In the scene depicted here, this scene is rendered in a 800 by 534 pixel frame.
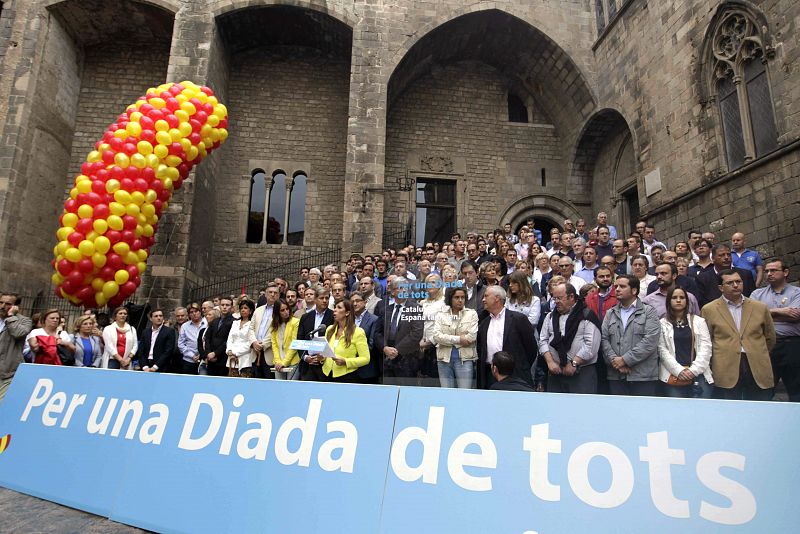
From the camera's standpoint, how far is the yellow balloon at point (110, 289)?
7591 mm

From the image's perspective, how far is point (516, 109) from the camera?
1573 centimetres

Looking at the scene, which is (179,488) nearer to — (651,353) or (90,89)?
(651,353)

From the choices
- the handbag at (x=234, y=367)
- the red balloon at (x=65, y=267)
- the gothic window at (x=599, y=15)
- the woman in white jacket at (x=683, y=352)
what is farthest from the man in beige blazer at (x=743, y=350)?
the gothic window at (x=599, y=15)

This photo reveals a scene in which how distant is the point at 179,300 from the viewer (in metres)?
10.9

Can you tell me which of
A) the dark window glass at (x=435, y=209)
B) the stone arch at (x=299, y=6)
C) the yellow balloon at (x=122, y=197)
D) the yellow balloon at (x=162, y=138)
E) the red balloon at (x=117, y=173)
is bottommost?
the yellow balloon at (x=122, y=197)

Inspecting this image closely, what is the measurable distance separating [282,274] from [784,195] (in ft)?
37.9

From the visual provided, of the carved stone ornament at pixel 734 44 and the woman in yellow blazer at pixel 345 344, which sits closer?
the woman in yellow blazer at pixel 345 344

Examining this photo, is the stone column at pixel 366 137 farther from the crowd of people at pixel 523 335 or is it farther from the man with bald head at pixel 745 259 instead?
the man with bald head at pixel 745 259

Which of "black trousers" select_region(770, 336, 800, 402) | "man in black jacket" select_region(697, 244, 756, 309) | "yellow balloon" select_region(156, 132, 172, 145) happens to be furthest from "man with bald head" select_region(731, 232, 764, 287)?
"yellow balloon" select_region(156, 132, 172, 145)

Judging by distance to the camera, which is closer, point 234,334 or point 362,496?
point 362,496

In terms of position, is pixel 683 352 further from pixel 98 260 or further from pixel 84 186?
pixel 84 186

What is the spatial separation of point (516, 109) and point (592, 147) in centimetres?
295

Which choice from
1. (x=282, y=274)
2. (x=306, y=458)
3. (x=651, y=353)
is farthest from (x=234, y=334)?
(x=282, y=274)

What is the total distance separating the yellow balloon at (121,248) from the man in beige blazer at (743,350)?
8.20 m
